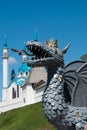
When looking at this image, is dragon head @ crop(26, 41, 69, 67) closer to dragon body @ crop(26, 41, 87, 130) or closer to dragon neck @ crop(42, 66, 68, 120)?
dragon body @ crop(26, 41, 87, 130)

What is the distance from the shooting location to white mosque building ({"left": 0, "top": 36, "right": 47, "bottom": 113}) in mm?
48356

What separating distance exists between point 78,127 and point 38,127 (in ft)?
62.5

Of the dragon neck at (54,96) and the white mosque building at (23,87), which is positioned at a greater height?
the white mosque building at (23,87)

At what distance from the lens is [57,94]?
830 cm

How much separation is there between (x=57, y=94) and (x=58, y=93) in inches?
1.3

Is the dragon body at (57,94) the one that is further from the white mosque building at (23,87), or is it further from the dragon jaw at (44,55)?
the white mosque building at (23,87)

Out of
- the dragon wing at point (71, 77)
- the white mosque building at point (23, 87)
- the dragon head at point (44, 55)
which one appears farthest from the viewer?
the white mosque building at point (23, 87)

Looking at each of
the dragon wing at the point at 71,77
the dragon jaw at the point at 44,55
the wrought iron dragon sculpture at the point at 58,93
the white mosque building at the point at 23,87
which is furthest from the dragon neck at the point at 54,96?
the white mosque building at the point at 23,87

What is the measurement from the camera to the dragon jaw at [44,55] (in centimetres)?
→ 818

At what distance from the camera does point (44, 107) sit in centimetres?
841

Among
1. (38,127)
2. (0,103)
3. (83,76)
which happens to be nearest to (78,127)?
(83,76)

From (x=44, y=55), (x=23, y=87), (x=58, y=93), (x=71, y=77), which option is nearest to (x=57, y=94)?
(x=58, y=93)

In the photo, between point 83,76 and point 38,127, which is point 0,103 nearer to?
point 38,127

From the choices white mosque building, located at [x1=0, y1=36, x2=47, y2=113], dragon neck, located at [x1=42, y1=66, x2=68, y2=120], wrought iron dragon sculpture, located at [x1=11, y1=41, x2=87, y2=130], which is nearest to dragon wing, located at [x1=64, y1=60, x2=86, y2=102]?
wrought iron dragon sculpture, located at [x1=11, y1=41, x2=87, y2=130]
